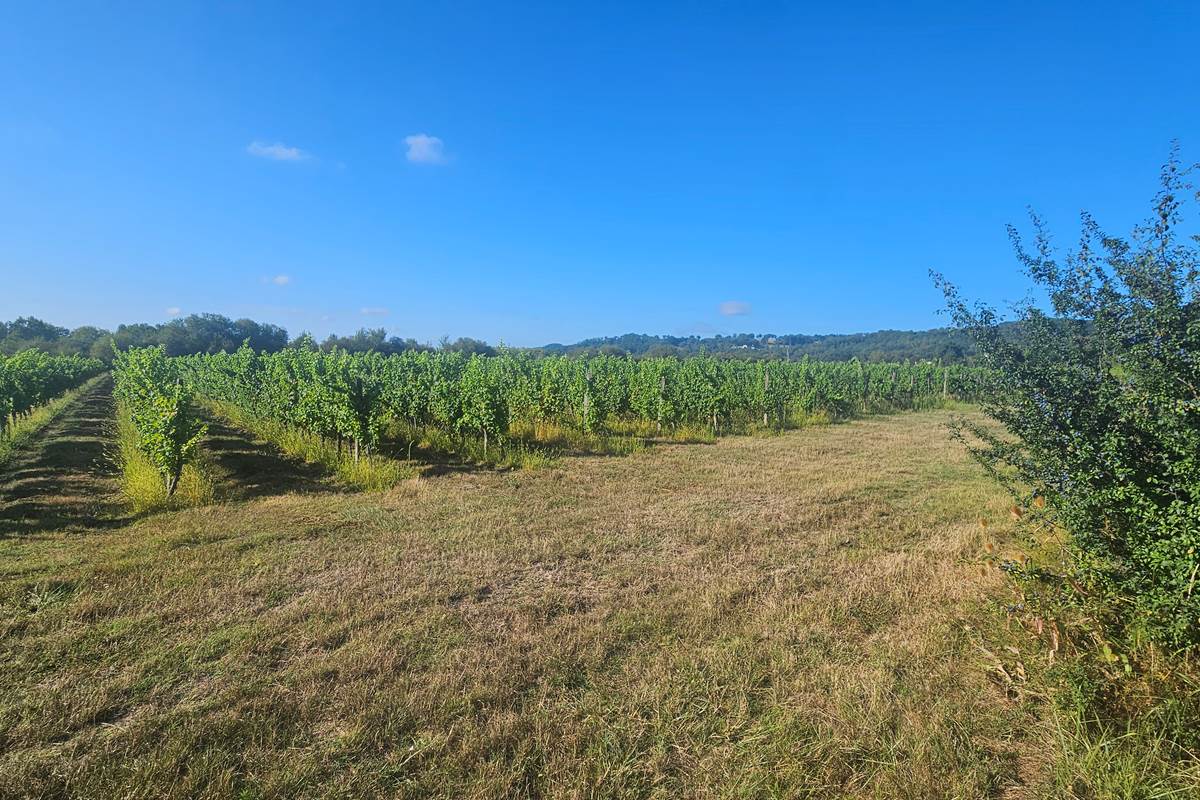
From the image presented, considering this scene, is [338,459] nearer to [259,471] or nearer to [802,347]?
[259,471]

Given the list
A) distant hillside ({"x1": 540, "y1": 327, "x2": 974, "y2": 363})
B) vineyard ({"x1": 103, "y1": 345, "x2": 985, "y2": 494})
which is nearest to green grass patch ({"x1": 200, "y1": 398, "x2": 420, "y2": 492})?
Result: vineyard ({"x1": 103, "y1": 345, "x2": 985, "y2": 494})

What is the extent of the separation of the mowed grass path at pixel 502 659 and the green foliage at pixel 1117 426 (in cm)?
97

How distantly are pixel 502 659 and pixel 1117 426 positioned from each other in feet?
13.9

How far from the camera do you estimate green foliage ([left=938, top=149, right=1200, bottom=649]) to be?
2.79 m

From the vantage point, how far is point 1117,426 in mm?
3242

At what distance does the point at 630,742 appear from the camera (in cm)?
291

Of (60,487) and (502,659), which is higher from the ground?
(60,487)

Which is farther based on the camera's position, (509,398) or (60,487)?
(509,398)

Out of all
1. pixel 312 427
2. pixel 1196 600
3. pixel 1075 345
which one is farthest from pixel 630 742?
pixel 312 427

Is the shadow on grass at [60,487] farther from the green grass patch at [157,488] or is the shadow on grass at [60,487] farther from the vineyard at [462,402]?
the vineyard at [462,402]

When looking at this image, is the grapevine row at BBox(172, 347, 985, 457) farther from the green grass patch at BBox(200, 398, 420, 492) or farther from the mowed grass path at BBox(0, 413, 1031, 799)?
the mowed grass path at BBox(0, 413, 1031, 799)

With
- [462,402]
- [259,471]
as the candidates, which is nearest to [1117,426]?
[462,402]

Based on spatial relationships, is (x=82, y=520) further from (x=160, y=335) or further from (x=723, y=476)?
(x=160, y=335)

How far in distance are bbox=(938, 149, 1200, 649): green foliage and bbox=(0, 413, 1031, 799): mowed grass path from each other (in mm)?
972
